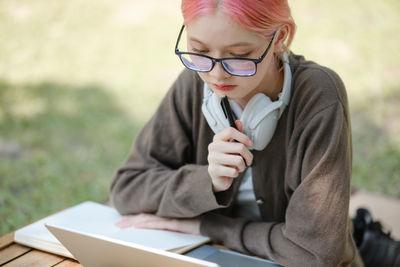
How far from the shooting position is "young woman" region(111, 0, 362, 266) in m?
1.38

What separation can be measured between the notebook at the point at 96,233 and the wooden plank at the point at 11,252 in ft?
0.06

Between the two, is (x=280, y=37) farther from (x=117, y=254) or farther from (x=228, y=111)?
(x=117, y=254)

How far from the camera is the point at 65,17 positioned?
5.86 meters

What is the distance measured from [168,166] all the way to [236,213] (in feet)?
1.08

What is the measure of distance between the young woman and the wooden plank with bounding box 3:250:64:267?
32 centimetres

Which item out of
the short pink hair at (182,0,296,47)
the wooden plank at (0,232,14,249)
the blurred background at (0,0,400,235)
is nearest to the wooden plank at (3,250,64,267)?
the wooden plank at (0,232,14,249)

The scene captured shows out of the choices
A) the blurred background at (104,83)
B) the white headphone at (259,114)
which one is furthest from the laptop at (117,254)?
the blurred background at (104,83)

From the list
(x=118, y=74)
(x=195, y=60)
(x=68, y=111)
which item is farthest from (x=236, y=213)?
(x=118, y=74)

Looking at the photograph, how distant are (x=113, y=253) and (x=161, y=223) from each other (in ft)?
1.65

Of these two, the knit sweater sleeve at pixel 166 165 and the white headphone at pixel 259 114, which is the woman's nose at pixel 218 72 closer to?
the white headphone at pixel 259 114

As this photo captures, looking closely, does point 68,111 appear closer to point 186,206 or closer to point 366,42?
point 186,206

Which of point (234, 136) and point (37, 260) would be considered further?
point (37, 260)

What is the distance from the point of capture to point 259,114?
1522 millimetres

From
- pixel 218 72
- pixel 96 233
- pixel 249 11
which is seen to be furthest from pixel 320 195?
pixel 96 233
